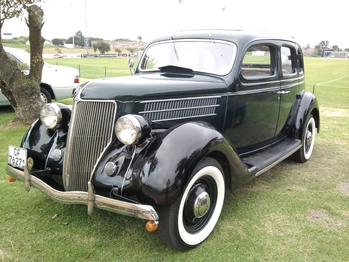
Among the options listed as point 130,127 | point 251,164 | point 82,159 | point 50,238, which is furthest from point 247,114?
point 50,238

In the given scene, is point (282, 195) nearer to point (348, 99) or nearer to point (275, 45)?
point (275, 45)

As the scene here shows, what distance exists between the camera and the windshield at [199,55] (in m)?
3.53

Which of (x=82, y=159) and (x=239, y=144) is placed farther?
(x=239, y=144)

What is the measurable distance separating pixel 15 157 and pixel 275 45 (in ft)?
A: 10.8

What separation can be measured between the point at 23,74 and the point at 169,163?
496cm

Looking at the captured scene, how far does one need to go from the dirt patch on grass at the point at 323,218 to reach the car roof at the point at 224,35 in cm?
199

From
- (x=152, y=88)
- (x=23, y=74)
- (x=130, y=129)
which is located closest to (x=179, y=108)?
(x=152, y=88)

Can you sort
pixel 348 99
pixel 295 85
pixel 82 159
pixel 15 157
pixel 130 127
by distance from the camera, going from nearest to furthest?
pixel 130 127 → pixel 82 159 → pixel 15 157 → pixel 295 85 → pixel 348 99

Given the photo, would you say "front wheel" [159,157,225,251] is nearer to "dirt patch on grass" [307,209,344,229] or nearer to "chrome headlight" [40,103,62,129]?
"dirt patch on grass" [307,209,344,229]

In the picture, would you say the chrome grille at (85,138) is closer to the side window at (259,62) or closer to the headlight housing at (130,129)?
the headlight housing at (130,129)

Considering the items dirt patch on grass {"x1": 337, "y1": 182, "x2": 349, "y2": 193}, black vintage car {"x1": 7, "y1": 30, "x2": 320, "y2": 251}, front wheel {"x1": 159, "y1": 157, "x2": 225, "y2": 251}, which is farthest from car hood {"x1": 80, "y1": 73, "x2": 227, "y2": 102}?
dirt patch on grass {"x1": 337, "y1": 182, "x2": 349, "y2": 193}

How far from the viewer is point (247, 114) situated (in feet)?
12.1

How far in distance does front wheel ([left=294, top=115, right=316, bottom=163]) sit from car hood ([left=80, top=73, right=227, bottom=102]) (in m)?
2.01

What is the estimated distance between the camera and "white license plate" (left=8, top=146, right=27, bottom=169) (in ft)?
9.24
